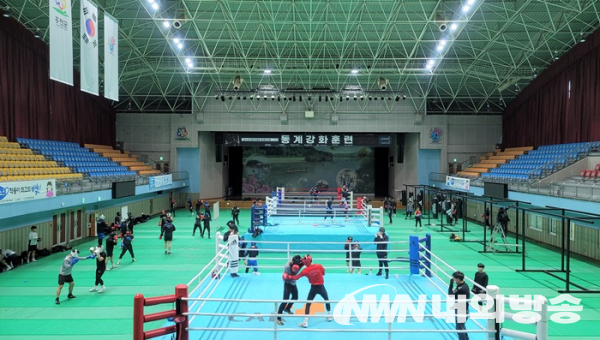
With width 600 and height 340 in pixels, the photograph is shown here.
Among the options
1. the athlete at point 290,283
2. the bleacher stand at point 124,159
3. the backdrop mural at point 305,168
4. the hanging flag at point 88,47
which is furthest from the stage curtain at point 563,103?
the bleacher stand at point 124,159

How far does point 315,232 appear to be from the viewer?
20781 mm

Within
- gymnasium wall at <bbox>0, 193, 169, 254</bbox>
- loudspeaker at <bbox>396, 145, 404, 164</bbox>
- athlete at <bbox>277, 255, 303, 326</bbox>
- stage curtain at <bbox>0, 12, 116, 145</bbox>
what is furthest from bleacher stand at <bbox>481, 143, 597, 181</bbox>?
stage curtain at <bbox>0, 12, 116, 145</bbox>

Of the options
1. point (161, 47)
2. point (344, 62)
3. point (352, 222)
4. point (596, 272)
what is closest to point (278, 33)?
point (344, 62)

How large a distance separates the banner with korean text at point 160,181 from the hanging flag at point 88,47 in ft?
45.8

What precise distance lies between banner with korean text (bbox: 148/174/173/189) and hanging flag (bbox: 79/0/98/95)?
13950 mm

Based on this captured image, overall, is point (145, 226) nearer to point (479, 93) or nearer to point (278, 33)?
point (278, 33)

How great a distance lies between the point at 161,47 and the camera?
29656 mm

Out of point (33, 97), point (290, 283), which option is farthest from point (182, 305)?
point (33, 97)

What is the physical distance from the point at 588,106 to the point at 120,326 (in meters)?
28.3

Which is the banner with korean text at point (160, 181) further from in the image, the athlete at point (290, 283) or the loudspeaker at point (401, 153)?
the athlete at point (290, 283)

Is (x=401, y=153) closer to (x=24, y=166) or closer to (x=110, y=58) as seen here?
(x=110, y=58)

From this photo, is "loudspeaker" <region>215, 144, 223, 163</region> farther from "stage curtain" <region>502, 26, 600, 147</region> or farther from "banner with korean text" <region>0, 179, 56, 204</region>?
"stage curtain" <region>502, 26, 600, 147</region>

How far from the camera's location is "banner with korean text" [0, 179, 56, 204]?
46.7ft

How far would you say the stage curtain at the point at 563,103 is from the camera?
79.2 feet
